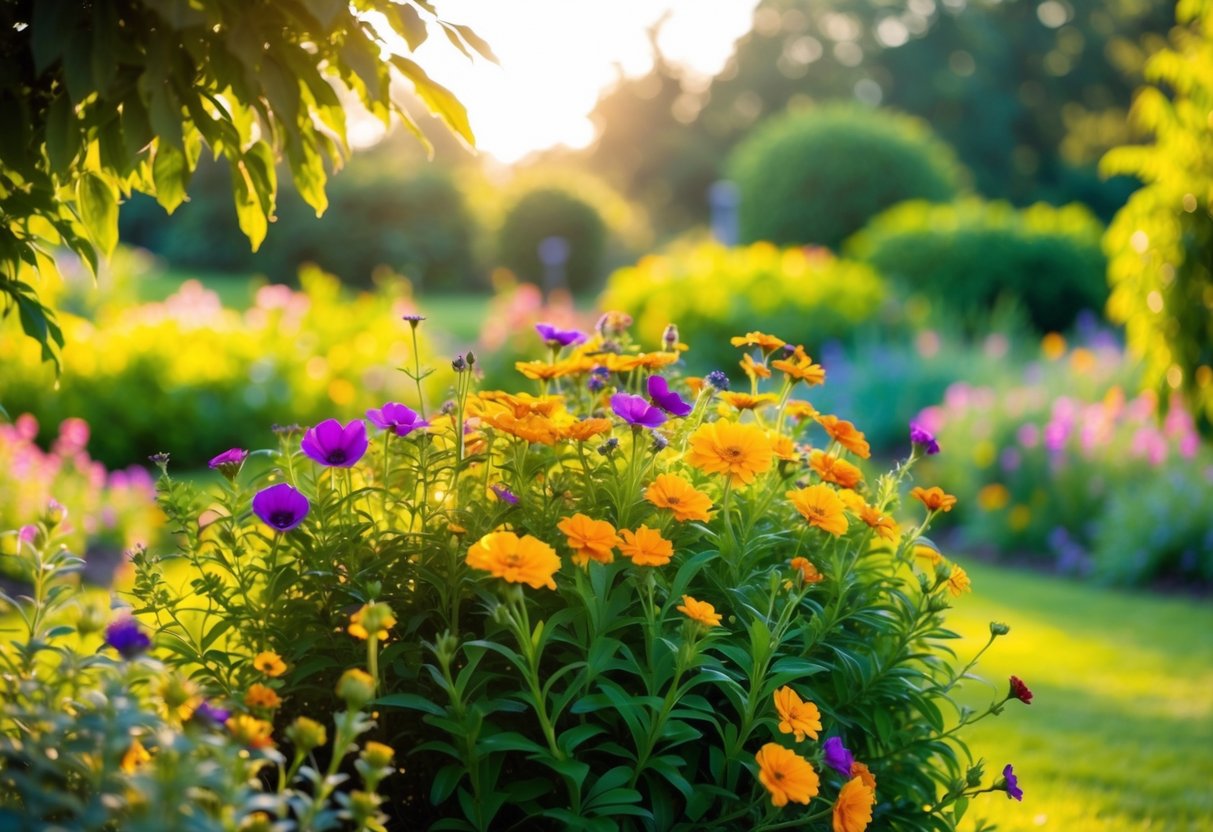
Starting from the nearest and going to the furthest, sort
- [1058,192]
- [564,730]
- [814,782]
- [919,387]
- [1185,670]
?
[814,782]
[564,730]
[1185,670]
[919,387]
[1058,192]

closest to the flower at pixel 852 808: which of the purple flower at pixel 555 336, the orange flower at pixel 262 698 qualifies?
the orange flower at pixel 262 698

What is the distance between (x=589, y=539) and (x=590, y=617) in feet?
0.60

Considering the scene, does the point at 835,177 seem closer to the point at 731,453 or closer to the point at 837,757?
the point at 731,453

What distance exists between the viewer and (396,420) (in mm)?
2102

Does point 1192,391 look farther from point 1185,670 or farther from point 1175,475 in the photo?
point 1175,475

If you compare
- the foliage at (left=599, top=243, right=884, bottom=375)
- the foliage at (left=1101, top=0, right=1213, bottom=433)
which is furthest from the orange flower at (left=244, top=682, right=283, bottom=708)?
the foliage at (left=599, top=243, right=884, bottom=375)

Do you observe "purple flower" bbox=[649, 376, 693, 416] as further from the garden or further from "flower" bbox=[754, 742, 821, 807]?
"flower" bbox=[754, 742, 821, 807]

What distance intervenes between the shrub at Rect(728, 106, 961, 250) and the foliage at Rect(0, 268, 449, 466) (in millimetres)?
10304

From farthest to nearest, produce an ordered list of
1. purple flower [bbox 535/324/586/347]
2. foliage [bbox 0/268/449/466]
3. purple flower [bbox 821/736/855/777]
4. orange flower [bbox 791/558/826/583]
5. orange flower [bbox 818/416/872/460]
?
foliage [bbox 0/268/449/466] < purple flower [bbox 535/324/586/347] < orange flower [bbox 818/416/872/460] < orange flower [bbox 791/558/826/583] < purple flower [bbox 821/736/855/777]

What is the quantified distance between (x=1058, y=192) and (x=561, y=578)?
37.8 m

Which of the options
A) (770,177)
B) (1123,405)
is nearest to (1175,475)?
(1123,405)

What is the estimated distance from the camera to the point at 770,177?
18781mm

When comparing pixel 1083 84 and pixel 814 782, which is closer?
pixel 814 782

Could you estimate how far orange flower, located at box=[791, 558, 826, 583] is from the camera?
6.48 feet
